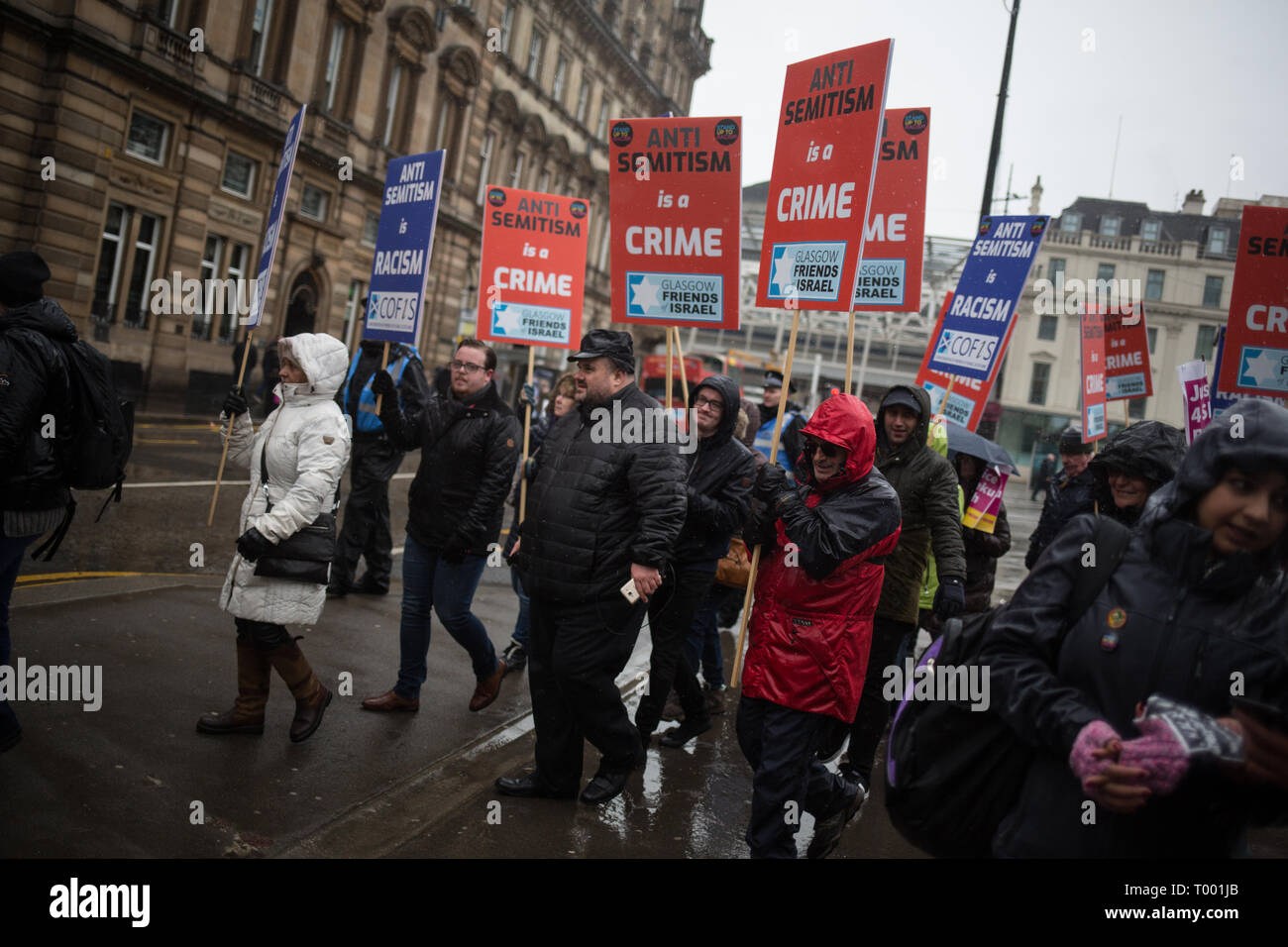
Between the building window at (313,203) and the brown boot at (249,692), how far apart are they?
78.2 ft

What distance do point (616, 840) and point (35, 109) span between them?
68.4 ft

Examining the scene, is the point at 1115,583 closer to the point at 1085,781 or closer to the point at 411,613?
the point at 1085,781

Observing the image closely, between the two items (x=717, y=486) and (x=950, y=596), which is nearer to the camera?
(x=950, y=596)

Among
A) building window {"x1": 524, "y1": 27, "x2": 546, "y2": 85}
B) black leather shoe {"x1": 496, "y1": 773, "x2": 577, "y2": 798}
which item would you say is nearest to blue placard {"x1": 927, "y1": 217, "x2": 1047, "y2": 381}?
black leather shoe {"x1": 496, "y1": 773, "x2": 577, "y2": 798}

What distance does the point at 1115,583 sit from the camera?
6.95ft

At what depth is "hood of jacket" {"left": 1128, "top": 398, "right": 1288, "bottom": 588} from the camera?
198cm

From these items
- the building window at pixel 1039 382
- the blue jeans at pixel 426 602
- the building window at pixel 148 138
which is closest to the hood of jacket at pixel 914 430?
the blue jeans at pixel 426 602

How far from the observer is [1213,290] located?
54156mm

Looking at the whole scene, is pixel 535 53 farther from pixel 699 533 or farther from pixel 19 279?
pixel 19 279

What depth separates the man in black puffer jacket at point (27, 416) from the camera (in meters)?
3.65

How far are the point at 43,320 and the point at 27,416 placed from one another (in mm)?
401

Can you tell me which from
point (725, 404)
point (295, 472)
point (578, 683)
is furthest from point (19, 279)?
point (725, 404)

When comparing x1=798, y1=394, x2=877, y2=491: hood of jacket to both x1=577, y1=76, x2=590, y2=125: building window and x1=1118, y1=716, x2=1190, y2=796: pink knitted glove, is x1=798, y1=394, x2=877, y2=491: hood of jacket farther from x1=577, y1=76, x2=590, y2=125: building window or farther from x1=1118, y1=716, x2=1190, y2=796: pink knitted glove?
x1=577, y1=76, x2=590, y2=125: building window

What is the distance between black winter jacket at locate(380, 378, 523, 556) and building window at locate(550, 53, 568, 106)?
120 ft
